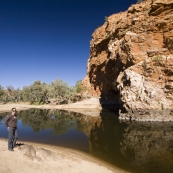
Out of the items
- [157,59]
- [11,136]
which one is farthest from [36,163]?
[157,59]

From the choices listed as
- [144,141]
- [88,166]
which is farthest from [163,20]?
[88,166]

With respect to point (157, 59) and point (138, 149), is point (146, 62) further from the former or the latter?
point (138, 149)

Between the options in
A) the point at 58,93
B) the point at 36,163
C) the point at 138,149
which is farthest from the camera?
the point at 58,93

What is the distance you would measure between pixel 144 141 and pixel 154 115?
15.7 m

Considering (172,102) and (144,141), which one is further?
(172,102)

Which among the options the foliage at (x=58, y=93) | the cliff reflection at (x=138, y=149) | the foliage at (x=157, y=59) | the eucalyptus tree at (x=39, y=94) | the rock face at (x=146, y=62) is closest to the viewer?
the cliff reflection at (x=138, y=149)

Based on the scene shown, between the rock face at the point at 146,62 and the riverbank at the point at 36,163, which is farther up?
the rock face at the point at 146,62

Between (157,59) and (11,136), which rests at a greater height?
(157,59)

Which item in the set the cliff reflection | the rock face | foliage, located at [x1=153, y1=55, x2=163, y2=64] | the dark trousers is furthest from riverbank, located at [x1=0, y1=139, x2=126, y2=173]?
foliage, located at [x1=153, y1=55, x2=163, y2=64]

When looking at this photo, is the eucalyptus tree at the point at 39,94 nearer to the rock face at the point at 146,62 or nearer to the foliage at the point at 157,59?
the rock face at the point at 146,62

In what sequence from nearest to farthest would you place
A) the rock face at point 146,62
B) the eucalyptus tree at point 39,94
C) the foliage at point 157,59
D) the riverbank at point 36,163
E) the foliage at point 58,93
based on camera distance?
the riverbank at point 36,163, the rock face at point 146,62, the foliage at point 157,59, the foliage at point 58,93, the eucalyptus tree at point 39,94

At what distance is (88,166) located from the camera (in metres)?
12.1

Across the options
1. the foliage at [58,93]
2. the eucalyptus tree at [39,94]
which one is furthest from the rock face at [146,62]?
the eucalyptus tree at [39,94]

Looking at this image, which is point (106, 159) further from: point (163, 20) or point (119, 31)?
point (119, 31)
